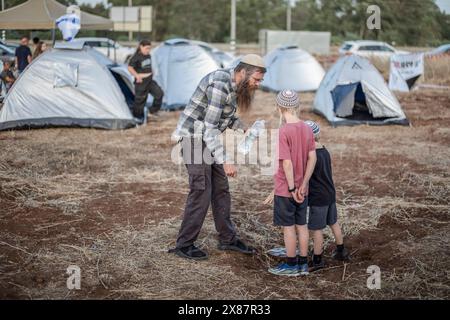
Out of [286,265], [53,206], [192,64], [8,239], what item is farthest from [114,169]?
[192,64]

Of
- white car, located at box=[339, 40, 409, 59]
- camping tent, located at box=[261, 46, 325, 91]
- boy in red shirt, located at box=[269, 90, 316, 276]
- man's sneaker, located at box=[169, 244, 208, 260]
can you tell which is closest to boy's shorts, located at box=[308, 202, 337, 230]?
boy in red shirt, located at box=[269, 90, 316, 276]

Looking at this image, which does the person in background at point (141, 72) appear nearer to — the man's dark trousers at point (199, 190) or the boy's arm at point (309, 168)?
the man's dark trousers at point (199, 190)

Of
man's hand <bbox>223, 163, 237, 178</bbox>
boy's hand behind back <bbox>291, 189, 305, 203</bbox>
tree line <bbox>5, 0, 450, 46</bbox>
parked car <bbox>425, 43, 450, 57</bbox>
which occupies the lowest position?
boy's hand behind back <bbox>291, 189, 305, 203</bbox>

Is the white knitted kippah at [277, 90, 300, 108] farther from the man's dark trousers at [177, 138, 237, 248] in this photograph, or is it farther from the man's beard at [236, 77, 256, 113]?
the man's dark trousers at [177, 138, 237, 248]

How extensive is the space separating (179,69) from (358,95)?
4.46m

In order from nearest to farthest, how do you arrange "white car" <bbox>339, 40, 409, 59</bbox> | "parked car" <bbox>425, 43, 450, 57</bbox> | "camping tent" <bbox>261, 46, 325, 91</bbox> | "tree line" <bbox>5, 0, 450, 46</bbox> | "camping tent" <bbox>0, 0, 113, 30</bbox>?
"camping tent" <bbox>0, 0, 113, 30</bbox> < "camping tent" <bbox>261, 46, 325, 91</bbox> < "parked car" <bbox>425, 43, 450, 57</bbox> < "white car" <bbox>339, 40, 409, 59</bbox> < "tree line" <bbox>5, 0, 450, 46</bbox>

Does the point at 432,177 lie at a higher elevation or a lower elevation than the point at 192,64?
lower

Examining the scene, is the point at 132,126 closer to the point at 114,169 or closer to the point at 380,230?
the point at 114,169

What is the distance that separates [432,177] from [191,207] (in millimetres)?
4136

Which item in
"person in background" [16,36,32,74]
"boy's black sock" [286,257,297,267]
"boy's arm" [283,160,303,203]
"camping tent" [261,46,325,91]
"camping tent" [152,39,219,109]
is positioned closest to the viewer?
"boy's arm" [283,160,303,203]

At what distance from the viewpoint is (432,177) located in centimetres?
754

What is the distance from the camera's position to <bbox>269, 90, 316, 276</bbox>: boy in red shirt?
4.27 metres

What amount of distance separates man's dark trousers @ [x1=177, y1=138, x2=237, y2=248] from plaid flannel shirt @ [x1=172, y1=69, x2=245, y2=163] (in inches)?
4.6
